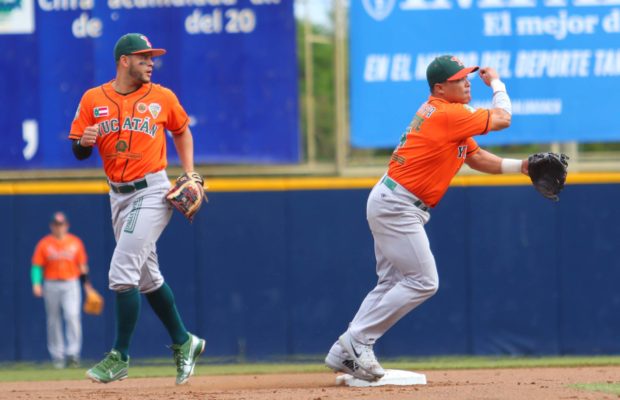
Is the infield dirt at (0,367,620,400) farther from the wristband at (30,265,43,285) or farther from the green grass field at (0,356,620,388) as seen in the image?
the wristband at (30,265,43,285)

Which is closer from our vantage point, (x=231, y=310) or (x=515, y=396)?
(x=515, y=396)

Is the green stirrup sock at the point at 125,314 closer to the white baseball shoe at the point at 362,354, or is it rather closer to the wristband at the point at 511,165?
the white baseball shoe at the point at 362,354

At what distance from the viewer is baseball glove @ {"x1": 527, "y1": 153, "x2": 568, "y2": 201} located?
599 centimetres

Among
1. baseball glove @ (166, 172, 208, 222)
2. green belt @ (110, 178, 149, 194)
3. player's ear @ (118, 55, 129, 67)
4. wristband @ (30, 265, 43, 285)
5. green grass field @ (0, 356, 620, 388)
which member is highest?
player's ear @ (118, 55, 129, 67)

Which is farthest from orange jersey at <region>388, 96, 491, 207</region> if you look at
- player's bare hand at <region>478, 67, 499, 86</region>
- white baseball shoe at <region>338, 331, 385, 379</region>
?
white baseball shoe at <region>338, 331, 385, 379</region>

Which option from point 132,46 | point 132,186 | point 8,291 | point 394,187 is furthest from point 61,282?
point 394,187

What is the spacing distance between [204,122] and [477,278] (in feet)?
8.90

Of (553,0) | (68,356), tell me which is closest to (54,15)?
(68,356)

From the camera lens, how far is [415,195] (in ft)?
19.5

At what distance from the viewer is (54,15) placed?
31.9 ft

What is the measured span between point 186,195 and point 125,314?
725mm

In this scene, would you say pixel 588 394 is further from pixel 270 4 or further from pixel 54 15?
pixel 54 15

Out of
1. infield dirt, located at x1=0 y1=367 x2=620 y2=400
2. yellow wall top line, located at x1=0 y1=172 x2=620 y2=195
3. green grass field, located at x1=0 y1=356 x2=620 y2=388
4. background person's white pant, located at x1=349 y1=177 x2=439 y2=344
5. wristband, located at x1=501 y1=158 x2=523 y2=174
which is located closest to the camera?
infield dirt, located at x1=0 y1=367 x2=620 y2=400

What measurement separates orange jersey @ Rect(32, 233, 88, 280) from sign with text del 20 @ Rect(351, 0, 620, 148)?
259 centimetres
